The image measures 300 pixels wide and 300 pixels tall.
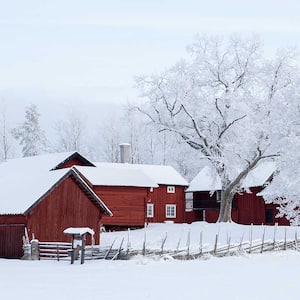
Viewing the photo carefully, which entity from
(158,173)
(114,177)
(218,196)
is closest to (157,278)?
(114,177)

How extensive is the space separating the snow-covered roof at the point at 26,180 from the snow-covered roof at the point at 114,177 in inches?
359

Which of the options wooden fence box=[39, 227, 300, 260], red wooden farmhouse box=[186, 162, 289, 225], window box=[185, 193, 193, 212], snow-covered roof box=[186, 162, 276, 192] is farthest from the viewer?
window box=[185, 193, 193, 212]

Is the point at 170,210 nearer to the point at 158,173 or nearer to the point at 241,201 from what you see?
the point at 158,173

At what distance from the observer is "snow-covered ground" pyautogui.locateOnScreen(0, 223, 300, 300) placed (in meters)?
19.6

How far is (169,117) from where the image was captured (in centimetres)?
5450

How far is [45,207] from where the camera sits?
3728 centimetres

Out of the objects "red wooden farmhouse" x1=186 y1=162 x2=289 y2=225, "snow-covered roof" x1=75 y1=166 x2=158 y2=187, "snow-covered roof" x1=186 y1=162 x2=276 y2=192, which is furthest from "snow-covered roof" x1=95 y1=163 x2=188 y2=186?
"snow-covered roof" x1=75 y1=166 x2=158 y2=187

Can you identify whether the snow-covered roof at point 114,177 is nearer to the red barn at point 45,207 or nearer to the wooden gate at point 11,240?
the red barn at point 45,207

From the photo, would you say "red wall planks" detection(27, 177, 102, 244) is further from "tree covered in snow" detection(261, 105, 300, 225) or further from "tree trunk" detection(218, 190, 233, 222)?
"tree trunk" detection(218, 190, 233, 222)

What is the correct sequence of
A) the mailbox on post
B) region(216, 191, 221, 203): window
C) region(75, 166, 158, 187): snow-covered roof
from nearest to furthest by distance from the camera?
1. the mailbox on post
2. region(75, 166, 158, 187): snow-covered roof
3. region(216, 191, 221, 203): window

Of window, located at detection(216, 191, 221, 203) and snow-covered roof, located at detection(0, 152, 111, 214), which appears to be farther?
window, located at detection(216, 191, 221, 203)

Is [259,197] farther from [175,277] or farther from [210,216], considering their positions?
[175,277]

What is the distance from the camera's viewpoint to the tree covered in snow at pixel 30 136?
8306 centimetres

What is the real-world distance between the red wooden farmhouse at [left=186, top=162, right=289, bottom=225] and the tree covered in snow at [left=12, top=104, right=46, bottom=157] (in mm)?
23697
